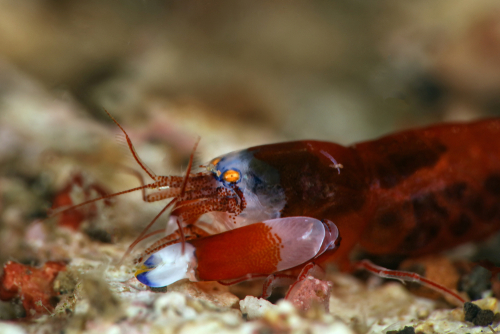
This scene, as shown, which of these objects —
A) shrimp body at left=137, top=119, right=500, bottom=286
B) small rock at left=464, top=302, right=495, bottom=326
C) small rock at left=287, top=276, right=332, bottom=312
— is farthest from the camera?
shrimp body at left=137, top=119, right=500, bottom=286

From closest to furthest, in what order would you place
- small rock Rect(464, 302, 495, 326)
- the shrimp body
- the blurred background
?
small rock Rect(464, 302, 495, 326), the shrimp body, the blurred background

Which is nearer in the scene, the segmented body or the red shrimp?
the red shrimp

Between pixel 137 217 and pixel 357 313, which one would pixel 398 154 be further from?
pixel 137 217

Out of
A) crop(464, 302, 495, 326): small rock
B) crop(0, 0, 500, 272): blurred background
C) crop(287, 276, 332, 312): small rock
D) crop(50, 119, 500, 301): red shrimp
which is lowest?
crop(464, 302, 495, 326): small rock

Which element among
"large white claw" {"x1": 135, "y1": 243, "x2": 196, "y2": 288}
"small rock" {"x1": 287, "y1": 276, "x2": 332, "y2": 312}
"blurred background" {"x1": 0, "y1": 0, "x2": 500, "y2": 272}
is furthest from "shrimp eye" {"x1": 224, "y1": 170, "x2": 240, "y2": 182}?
"blurred background" {"x1": 0, "y1": 0, "x2": 500, "y2": 272}

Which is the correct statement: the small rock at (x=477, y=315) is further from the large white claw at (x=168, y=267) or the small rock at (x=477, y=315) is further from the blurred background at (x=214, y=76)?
the blurred background at (x=214, y=76)

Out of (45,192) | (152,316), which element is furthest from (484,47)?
(45,192)

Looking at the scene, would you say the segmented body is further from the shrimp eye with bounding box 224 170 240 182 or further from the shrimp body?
the shrimp eye with bounding box 224 170 240 182

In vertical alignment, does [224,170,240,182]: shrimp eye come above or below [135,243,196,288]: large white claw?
above
